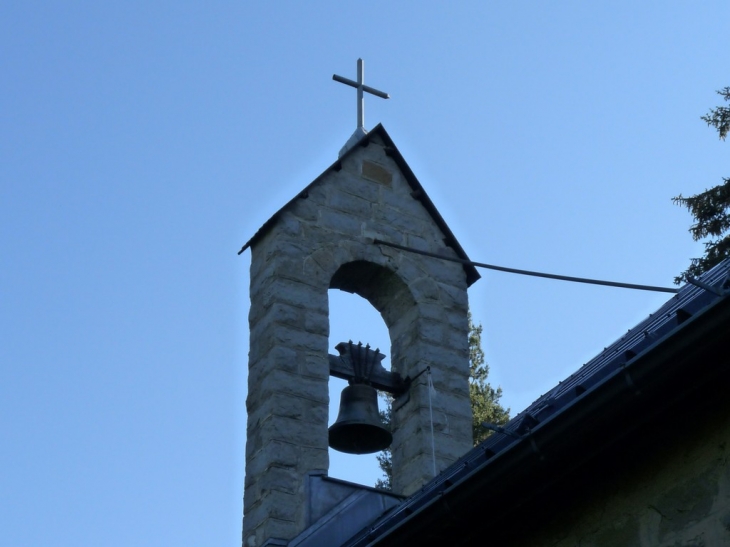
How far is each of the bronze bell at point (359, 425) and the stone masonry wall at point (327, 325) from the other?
0.19 metres

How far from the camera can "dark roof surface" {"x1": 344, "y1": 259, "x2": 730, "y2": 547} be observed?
14.8 feet

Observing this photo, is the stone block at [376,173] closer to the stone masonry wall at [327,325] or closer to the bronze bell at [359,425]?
the stone masonry wall at [327,325]

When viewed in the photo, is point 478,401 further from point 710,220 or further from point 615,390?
point 615,390

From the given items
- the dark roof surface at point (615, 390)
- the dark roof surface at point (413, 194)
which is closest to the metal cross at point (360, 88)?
the dark roof surface at point (413, 194)

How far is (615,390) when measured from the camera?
475cm

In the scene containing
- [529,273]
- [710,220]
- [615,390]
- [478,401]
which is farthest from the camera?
[478,401]

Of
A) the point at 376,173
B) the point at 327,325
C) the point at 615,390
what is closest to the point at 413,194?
the point at 376,173

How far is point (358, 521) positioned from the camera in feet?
27.4

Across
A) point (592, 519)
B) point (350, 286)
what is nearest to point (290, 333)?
point (350, 286)

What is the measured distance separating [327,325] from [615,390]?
4.72 metres

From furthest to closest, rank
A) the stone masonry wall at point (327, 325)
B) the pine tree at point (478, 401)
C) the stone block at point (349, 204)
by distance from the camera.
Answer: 1. the pine tree at point (478, 401)
2. the stone block at point (349, 204)
3. the stone masonry wall at point (327, 325)

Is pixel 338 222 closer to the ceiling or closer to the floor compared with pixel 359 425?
closer to the ceiling

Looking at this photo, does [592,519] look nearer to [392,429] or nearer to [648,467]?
[648,467]

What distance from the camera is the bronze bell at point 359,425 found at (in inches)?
360
